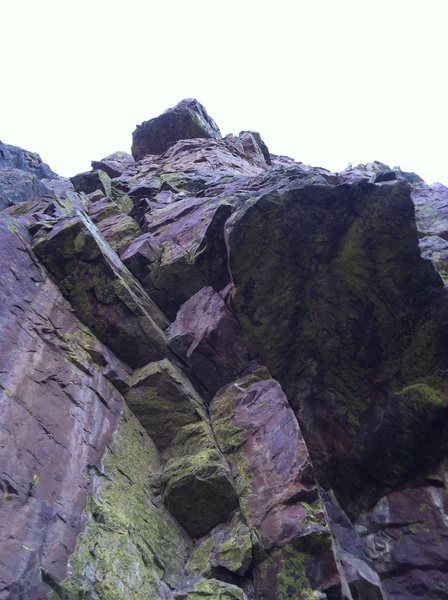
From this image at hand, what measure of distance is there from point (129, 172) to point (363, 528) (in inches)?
1361

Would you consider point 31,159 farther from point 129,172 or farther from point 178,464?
point 178,464

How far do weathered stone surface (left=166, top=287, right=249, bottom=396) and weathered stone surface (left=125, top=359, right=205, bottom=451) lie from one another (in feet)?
3.60

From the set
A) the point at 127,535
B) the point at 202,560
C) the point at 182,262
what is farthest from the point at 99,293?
the point at 202,560

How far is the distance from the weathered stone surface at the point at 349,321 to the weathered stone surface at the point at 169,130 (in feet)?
119

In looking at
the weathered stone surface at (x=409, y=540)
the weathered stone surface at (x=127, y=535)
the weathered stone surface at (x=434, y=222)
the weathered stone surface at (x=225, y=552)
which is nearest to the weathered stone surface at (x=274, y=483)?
the weathered stone surface at (x=225, y=552)

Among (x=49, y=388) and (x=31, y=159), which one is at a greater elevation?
(x=31, y=159)

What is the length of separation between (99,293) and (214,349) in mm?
4378

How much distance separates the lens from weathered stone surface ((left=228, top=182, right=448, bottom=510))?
14156 mm

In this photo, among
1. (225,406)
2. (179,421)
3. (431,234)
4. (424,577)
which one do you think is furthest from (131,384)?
(431,234)

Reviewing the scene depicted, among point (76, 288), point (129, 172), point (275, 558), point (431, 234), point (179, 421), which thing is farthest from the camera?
point (129, 172)

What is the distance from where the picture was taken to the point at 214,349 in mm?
16922

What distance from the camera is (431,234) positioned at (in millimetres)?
21422

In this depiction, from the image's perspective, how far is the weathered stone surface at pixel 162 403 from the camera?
15.0 metres

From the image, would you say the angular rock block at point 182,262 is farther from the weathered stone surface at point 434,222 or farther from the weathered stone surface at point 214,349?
the weathered stone surface at point 434,222
